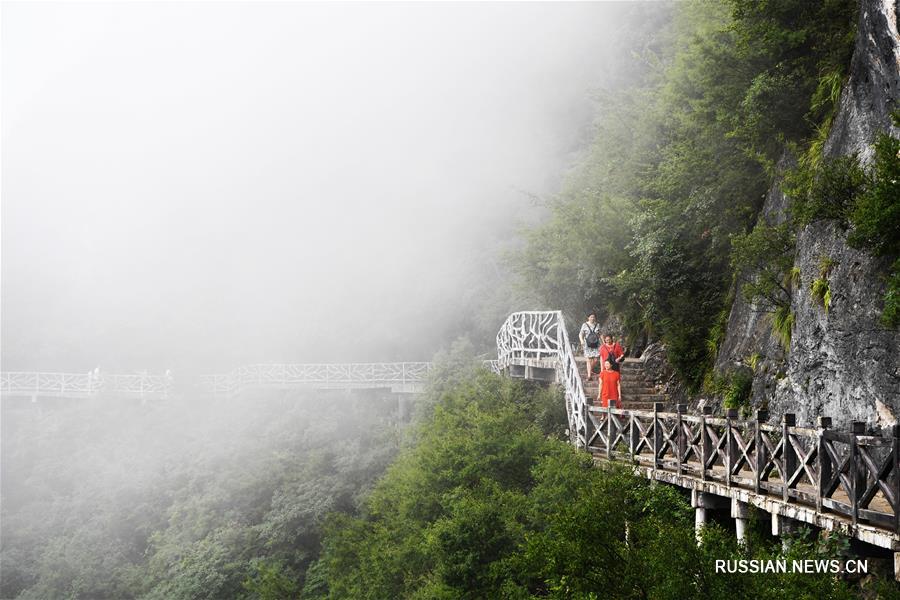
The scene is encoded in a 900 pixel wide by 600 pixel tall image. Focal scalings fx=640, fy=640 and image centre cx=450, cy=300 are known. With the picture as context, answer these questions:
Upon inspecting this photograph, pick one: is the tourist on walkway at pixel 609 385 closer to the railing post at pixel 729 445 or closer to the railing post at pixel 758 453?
the railing post at pixel 729 445


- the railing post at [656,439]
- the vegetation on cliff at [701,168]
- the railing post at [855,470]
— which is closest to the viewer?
the railing post at [855,470]

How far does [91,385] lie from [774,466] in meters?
36.2

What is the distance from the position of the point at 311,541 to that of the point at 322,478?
2.70 meters

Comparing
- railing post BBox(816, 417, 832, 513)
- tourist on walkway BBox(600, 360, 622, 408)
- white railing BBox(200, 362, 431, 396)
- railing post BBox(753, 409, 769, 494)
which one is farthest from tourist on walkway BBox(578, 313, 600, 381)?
white railing BBox(200, 362, 431, 396)

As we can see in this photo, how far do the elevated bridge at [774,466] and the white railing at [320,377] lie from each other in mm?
20615

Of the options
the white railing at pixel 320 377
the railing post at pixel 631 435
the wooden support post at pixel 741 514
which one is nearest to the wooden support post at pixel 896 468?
the wooden support post at pixel 741 514

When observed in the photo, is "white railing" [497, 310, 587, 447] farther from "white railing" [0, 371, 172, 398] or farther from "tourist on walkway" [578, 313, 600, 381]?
"white railing" [0, 371, 172, 398]

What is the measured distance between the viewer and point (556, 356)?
639 inches

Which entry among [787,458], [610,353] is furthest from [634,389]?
[787,458]

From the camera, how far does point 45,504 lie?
29.0 meters

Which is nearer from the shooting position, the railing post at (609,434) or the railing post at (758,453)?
the railing post at (758,453)

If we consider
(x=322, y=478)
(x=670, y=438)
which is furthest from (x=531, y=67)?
(x=670, y=438)

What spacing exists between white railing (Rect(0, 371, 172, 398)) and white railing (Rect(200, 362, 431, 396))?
2743 mm

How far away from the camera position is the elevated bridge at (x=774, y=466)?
5.43 metres
